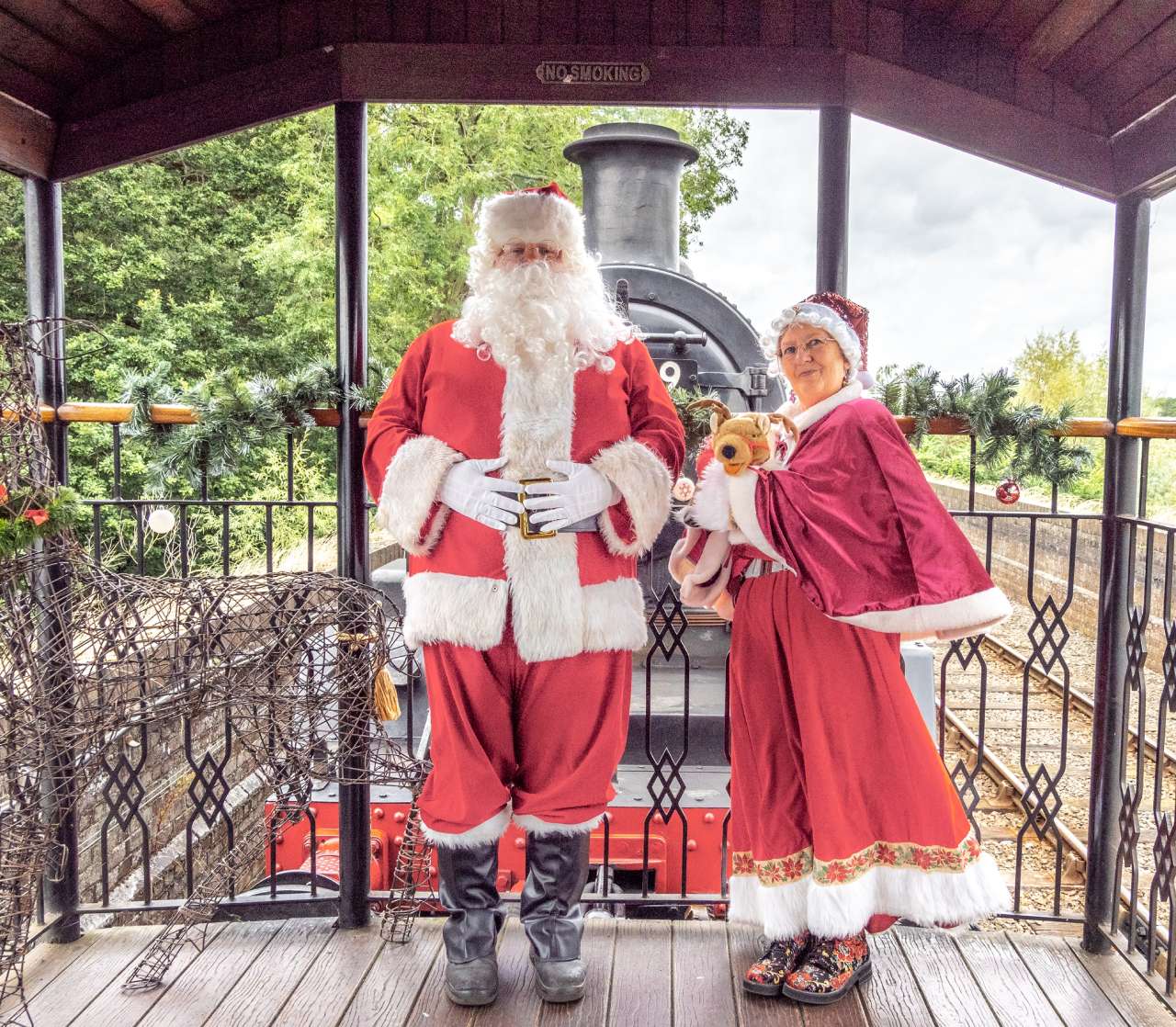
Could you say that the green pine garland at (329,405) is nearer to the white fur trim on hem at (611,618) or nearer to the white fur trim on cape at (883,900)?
the white fur trim on hem at (611,618)

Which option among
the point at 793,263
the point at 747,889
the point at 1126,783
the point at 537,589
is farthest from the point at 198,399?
the point at 793,263

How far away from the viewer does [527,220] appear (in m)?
1.96

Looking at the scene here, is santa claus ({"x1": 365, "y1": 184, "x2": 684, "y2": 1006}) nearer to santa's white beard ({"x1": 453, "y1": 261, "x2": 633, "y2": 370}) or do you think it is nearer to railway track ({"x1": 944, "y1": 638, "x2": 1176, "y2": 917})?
santa's white beard ({"x1": 453, "y1": 261, "x2": 633, "y2": 370})

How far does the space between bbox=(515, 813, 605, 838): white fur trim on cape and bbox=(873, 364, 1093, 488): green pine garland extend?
3.61 ft

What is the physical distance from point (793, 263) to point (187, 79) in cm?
1080

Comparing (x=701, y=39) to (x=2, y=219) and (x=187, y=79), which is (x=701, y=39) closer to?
(x=187, y=79)

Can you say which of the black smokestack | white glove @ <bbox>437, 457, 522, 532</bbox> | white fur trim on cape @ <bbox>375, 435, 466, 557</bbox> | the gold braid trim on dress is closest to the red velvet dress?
the gold braid trim on dress

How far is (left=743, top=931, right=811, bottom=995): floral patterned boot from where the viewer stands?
189 cm

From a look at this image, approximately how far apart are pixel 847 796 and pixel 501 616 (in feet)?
2.45

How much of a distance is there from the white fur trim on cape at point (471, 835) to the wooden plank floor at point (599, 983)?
0.32 meters

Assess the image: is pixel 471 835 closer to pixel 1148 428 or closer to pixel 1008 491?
pixel 1008 491

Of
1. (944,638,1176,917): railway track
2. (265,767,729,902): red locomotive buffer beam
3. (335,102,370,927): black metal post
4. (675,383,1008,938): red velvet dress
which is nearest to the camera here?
(675,383,1008,938): red velvet dress

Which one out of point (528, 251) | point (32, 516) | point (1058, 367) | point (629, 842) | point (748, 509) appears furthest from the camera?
point (1058, 367)

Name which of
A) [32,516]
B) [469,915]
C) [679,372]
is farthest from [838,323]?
[679,372]
